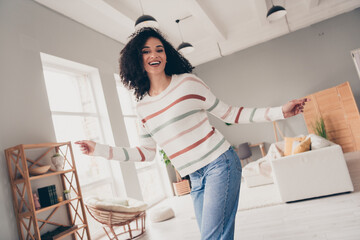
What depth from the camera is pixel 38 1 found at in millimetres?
4000

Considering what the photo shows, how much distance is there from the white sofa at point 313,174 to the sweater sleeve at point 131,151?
252 centimetres

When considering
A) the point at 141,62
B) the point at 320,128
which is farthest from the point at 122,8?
the point at 320,128

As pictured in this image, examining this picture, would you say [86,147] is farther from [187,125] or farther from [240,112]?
[240,112]

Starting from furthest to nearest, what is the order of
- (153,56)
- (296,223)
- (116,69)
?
(116,69)
(296,223)
(153,56)

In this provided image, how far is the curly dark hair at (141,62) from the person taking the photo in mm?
1465

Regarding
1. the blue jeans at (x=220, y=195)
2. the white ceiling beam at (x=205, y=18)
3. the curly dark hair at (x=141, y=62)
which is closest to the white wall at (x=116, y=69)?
the white ceiling beam at (x=205, y=18)

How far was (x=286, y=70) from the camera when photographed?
739 cm

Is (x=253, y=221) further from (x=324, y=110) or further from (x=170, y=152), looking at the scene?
(x=324, y=110)

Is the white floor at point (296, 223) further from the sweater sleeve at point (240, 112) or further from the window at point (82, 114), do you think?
the sweater sleeve at point (240, 112)

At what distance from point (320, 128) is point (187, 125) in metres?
6.04

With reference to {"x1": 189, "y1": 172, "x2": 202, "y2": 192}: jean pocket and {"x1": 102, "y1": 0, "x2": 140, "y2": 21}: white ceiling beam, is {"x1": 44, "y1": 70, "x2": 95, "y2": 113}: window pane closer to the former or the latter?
{"x1": 102, "y1": 0, "x2": 140, "y2": 21}: white ceiling beam

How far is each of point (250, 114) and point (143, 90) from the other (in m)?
0.59

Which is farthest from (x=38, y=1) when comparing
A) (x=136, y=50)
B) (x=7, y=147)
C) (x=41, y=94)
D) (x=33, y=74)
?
(x=136, y=50)

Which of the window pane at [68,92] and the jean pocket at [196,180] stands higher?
the window pane at [68,92]
